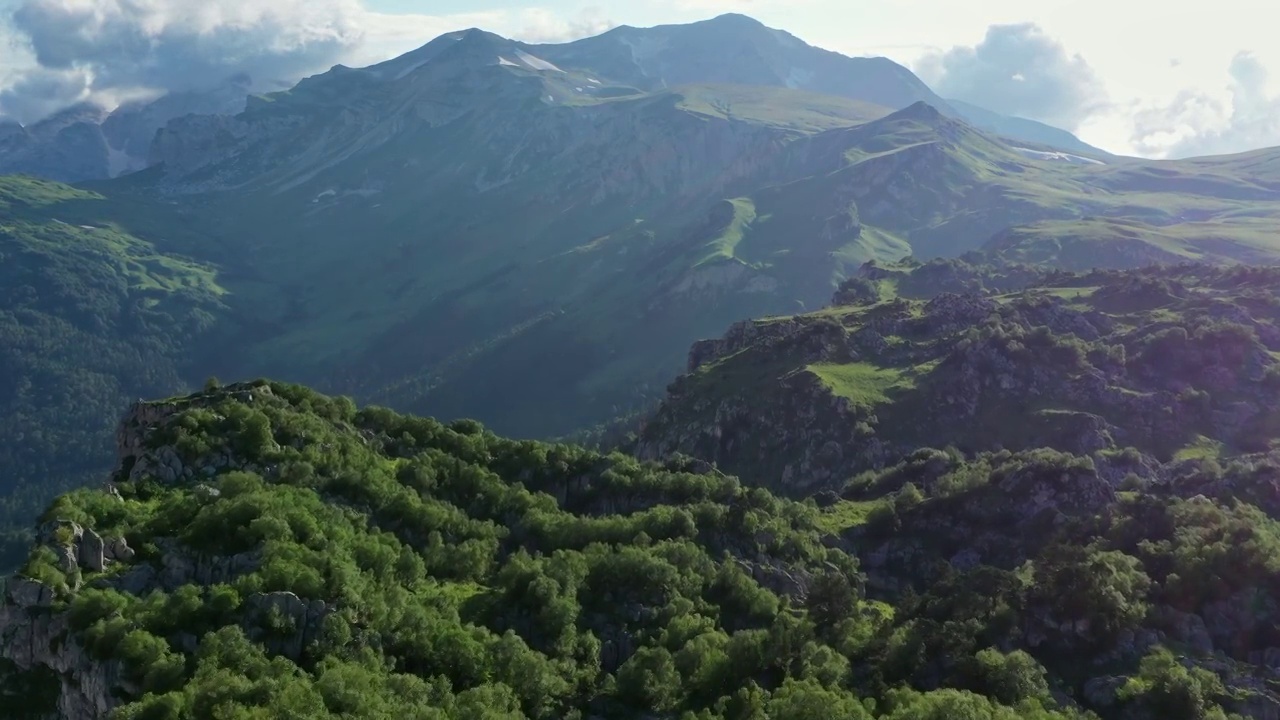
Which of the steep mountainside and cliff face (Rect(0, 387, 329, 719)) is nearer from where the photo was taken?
cliff face (Rect(0, 387, 329, 719))

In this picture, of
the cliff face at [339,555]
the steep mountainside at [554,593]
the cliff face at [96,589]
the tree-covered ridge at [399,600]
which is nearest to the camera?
the cliff face at [96,589]

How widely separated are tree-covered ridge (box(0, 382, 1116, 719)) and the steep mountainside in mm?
228

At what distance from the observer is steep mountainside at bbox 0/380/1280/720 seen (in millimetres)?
62844

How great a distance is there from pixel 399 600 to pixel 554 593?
13.4 m

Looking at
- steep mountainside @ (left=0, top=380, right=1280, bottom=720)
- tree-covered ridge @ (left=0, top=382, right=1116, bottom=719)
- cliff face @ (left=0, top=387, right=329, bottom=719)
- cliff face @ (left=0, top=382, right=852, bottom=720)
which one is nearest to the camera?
cliff face @ (left=0, top=387, right=329, bottom=719)

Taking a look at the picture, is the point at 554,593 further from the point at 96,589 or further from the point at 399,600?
the point at 96,589

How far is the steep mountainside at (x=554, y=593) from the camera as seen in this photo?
62.8m

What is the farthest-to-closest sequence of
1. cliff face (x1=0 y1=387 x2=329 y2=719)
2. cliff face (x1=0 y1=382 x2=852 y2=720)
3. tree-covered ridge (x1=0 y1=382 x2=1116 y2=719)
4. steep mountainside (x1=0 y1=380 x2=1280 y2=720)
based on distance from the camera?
steep mountainside (x1=0 y1=380 x2=1280 y2=720) < cliff face (x1=0 y1=382 x2=852 y2=720) < tree-covered ridge (x1=0 y1=382 x2=1116 y2=719) < cliff face (x1=0 y1=387 x2=329 y2=719)

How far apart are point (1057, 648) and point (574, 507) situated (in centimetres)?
5521

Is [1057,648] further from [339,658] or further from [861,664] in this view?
[339,658]

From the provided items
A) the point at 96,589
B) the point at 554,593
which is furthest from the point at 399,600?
the point at 96,589

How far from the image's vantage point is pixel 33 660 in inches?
2527

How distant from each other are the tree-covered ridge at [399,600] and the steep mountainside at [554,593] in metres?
0.23

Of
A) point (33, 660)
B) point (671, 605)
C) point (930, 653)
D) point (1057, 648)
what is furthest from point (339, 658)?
point (1057, 648)
